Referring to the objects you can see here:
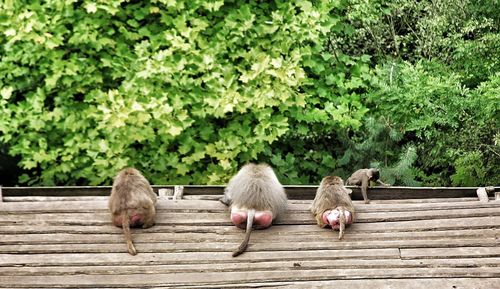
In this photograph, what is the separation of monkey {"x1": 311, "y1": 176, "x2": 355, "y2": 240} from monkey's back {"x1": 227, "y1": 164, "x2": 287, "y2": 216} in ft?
1.03

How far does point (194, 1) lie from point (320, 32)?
144 cm

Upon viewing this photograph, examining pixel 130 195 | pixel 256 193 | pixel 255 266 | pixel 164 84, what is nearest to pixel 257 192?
pixel 256 193

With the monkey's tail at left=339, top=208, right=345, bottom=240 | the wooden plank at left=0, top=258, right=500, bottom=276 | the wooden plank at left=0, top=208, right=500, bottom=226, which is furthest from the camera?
the wooden plank at left=0, top=208, right=500, bottom=226

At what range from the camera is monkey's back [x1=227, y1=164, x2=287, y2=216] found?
7109 millimetres

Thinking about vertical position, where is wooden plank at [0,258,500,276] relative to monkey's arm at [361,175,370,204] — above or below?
below

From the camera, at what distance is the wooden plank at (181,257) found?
6.70m

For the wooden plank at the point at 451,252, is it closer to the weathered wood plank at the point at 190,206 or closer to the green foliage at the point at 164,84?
the weathered wood plank at the point at 190,206

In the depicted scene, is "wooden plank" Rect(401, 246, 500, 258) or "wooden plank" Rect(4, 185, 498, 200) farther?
"wooden plank" Rect(4, 185, 498, 200)

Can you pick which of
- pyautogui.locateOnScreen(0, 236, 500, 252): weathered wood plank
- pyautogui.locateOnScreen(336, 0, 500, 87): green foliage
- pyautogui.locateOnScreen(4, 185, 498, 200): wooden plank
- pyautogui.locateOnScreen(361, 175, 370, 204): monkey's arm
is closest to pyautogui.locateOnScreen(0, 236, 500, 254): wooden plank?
pyautogui.locateOnScreen(0, 236, 500, 252): weathered wood plank

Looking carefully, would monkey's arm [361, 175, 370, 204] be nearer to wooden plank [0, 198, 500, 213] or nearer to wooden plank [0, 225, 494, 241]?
wooden plank [0, 198, 500, 213]

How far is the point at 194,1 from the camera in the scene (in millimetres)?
9359

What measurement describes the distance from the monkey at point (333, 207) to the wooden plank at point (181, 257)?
27cm

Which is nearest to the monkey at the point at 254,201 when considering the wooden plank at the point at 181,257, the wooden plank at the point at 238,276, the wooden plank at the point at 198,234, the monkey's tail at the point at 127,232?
the wooden plank at the point at 198,234

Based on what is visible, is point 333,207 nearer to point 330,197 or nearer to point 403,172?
point 330,197
